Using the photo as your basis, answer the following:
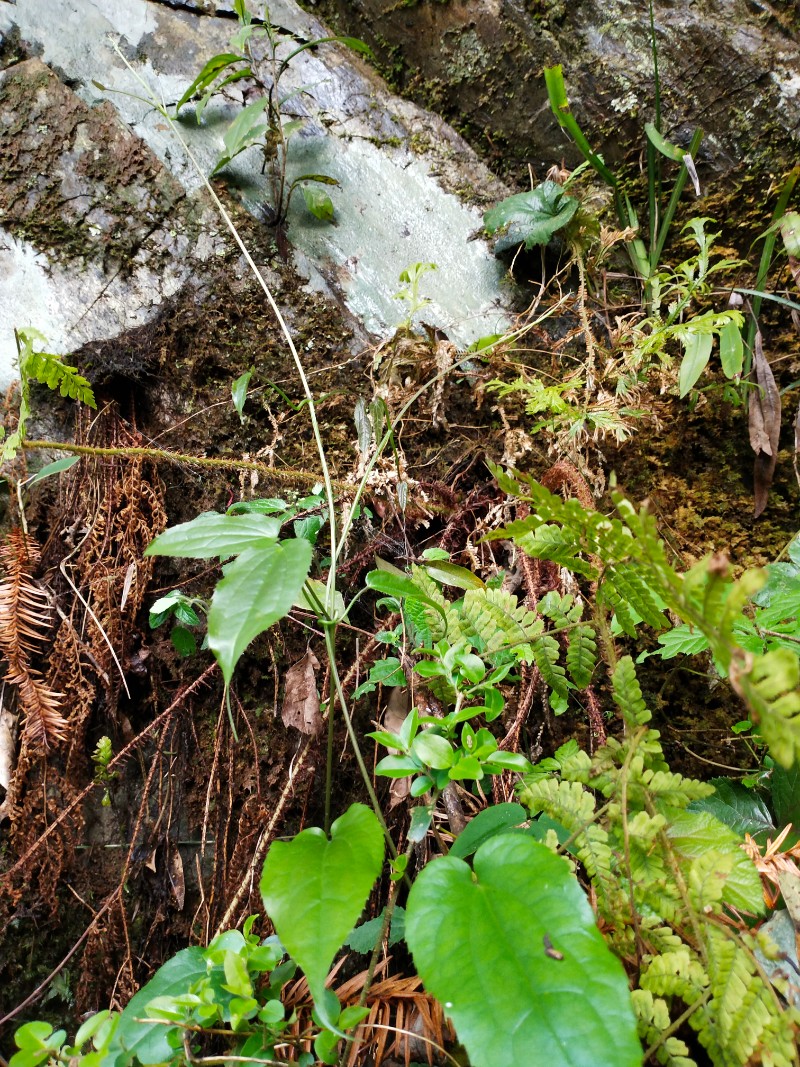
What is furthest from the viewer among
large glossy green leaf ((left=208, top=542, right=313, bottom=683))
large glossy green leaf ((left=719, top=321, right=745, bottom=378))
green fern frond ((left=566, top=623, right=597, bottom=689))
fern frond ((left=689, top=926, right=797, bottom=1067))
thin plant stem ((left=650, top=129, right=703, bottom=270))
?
thin plant stem ((left=650, top=129, right=703, bottom=270))

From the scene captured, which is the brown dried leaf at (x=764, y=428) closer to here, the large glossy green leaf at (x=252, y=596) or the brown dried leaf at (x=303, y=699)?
the brown dried leaf at (x=303, y=699)

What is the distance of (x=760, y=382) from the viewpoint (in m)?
1.69

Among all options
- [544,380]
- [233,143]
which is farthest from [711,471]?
[233,143]

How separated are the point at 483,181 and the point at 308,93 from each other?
78cm

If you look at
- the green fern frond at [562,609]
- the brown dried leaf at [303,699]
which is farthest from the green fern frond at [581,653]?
the brown dried leaf at [303,699]

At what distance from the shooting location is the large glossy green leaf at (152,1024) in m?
0.86

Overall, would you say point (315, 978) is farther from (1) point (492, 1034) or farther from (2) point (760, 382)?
(2) point (760, 382)

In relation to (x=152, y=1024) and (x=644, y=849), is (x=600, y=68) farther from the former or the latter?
(x=152, y=1024)

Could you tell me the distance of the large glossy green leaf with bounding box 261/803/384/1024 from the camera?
0.66 m

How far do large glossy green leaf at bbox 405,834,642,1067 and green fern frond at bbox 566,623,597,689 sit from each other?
0.31 metres

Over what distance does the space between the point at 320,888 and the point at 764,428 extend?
65.0 inches

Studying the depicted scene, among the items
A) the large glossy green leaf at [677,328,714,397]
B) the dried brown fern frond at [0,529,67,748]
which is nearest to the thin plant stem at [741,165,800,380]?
the large glossy green leaf at [677,328,714,397]

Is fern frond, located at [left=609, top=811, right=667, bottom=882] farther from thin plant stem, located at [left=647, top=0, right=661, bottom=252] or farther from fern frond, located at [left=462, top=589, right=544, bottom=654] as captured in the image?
thin plant stem, located at [left=647, top=0, right=661, bottom=252]

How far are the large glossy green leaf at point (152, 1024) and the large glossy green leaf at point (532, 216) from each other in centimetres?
210
